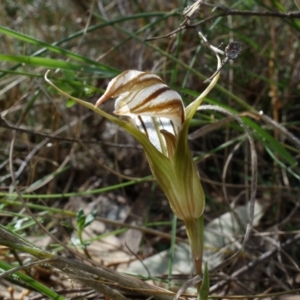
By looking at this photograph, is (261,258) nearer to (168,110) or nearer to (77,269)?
(77,269)

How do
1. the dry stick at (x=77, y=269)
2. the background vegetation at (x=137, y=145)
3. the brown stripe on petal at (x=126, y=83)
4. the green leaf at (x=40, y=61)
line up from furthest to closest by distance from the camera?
the background vegetation at (x=137, y=145) → the green leaf at (x=40, y=61) → the dry stick at (x=77, y=269) → the brown stripe on petal at (x=126, y=83)

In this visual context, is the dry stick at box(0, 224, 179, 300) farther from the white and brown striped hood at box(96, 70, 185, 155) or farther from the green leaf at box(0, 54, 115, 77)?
the green leaf at box(0, 54, 115, 77)

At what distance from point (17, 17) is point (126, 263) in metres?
1.78

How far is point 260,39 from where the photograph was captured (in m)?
2.76

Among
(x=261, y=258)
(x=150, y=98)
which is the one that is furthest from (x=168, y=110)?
(x=261, y=258)

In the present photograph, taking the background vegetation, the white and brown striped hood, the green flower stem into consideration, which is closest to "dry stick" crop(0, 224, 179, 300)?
the green flower stem

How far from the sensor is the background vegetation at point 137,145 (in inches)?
70.6

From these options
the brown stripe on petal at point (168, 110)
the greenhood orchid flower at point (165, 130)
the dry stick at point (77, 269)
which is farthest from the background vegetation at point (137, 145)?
the brown stripe on petal at point (168, 110)

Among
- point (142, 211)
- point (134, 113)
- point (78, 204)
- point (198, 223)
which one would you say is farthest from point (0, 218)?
point (134, 113)

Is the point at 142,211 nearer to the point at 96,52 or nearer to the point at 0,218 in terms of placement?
the point at 0,218

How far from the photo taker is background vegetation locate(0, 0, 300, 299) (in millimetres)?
1793

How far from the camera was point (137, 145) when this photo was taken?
2699 mm

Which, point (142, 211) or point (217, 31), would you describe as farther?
point (217, 31)

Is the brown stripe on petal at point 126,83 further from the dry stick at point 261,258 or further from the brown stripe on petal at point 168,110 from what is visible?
the dry stick at point 261,258
